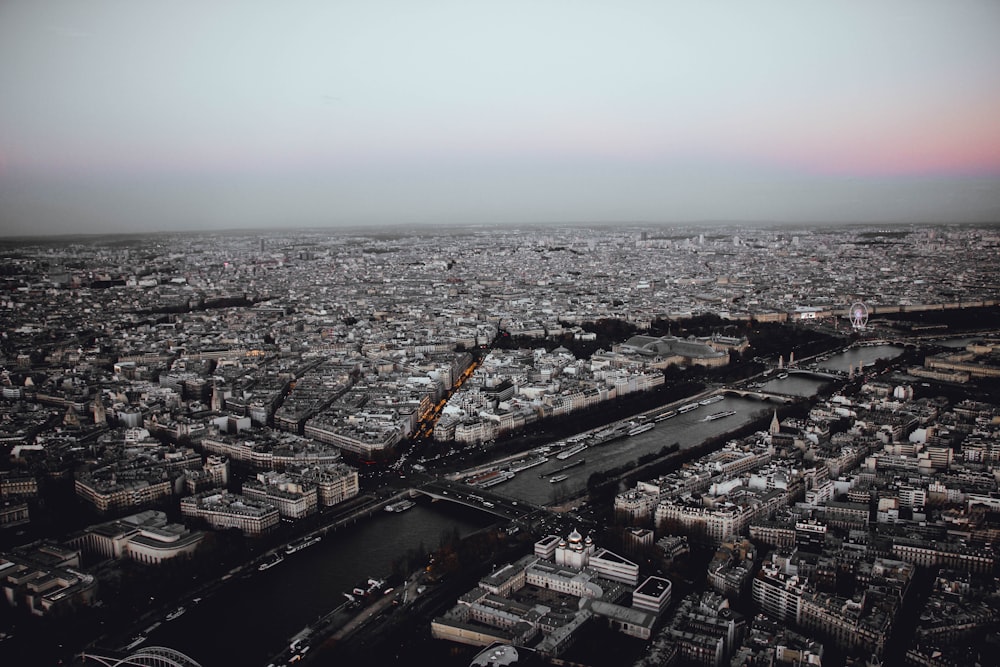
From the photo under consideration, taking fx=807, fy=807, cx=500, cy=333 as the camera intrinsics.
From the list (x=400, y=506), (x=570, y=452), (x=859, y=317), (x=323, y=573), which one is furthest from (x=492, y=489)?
(x=859, y=317)

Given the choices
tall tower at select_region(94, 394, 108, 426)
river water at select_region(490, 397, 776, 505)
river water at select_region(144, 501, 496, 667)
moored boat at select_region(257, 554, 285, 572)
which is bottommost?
river water at select_region(144, 501, 496, 667)

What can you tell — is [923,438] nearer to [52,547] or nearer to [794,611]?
[794,611]

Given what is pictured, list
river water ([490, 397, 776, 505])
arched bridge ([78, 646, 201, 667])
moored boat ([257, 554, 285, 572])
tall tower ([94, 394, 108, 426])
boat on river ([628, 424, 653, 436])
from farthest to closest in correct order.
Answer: tall tower ([94, 394, 108, 426]), boat on river ([628, 424, 653, 436]), river water ([490, 397, 776, 505]), moored boat ([257, 554, 285, 572]), arched bridge ([78, 646, 201, 667])

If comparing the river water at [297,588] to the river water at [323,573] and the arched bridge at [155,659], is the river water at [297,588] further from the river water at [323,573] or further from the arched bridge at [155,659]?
the arched bridge at [155,659]

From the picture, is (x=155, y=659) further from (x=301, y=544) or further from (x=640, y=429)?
(x=640, y=429)

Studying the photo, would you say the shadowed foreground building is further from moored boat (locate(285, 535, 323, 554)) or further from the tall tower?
the tall tower

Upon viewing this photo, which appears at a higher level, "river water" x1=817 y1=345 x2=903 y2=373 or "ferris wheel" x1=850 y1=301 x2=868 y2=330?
"ferris wheel" x1=850 y1=301 x2=868 y2=330

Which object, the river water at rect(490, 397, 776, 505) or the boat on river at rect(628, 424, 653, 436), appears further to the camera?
the boat on river at rect(628, 424, 653, 436)

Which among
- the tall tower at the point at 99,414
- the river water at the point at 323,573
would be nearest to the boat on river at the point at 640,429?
the river water at the point at 323,573

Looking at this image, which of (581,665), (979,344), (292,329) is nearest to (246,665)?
(581,665)

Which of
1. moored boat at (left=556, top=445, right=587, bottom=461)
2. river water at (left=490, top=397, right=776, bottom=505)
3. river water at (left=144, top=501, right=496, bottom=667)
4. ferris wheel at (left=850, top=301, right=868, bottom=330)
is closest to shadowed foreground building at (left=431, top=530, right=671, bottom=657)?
river water at (left=144, top=501, right=496, bottom=667)
